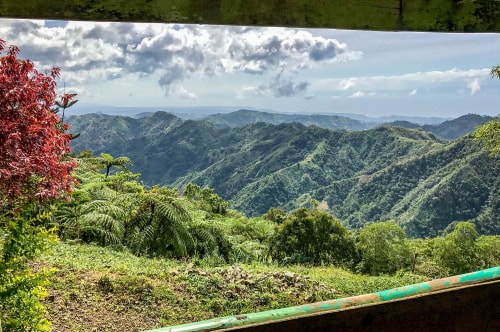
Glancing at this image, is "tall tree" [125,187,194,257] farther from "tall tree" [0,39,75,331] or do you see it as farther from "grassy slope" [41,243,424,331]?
"tall tree" [0,39,75,331]

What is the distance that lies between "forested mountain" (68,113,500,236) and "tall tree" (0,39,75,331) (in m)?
72.1

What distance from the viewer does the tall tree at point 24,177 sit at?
9.66ft

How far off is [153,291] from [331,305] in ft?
16.4

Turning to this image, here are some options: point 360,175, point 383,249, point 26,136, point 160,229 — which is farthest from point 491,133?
point 360,175

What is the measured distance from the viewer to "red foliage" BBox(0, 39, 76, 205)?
127 inches

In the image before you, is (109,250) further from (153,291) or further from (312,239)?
(312,239)

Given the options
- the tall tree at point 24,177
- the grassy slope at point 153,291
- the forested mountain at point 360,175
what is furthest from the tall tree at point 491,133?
the forested mountain at point 360,175

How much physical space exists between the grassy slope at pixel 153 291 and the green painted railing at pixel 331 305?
13.9 feet

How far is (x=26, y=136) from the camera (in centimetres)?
339

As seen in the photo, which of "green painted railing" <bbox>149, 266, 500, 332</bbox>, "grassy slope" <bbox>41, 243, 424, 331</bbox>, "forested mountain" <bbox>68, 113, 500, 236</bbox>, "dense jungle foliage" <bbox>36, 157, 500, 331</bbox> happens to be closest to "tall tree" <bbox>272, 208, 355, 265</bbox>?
"dense jungle foliage" <bbox>36, 157, 500, 331</bbox>

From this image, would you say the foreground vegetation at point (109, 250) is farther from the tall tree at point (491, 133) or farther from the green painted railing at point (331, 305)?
the green painted railing at point (331, 305)

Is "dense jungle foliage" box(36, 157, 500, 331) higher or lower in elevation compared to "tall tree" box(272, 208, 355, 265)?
higher

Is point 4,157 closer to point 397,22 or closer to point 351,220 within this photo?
point 397,22

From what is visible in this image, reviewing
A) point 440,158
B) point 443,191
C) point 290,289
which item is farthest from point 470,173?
point 290,289
